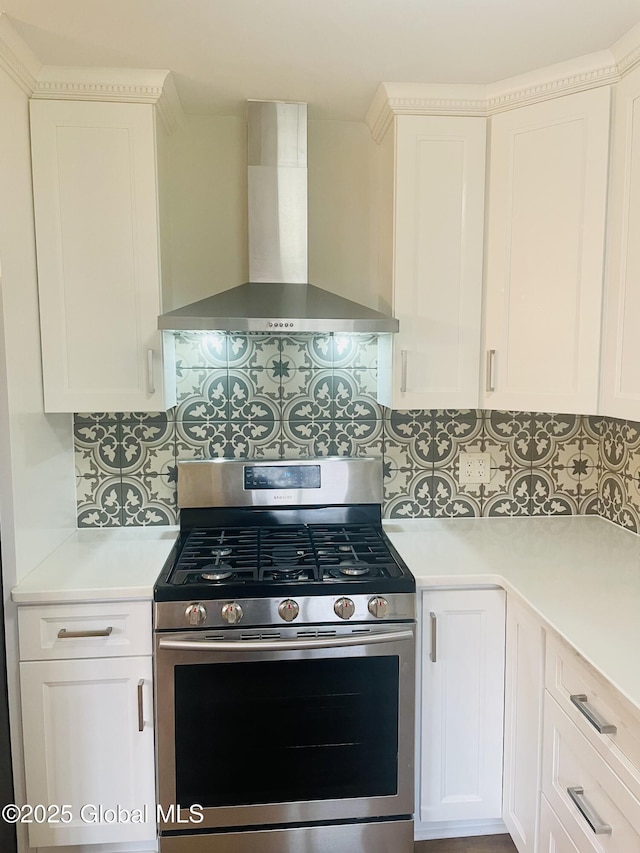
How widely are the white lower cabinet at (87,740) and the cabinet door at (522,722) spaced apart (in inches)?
42.3

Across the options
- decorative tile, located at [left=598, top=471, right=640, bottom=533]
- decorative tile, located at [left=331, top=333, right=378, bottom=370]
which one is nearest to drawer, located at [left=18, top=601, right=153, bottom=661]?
decorative tile, located at [left=331, top=333, right=378, bottom=370]

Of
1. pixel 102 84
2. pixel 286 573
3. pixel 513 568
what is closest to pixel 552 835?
pixel 513 568

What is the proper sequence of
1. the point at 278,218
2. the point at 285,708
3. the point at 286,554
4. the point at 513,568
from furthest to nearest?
the point at 278,218 < the point at 286,554 < the point at 513,568 < the point at 285,708

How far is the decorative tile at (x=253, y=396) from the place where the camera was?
224 cm

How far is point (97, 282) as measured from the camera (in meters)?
1.88

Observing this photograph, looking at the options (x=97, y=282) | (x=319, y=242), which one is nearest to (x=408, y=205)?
(x=319, y=242)

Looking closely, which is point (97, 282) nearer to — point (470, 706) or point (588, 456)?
point (470, 706)

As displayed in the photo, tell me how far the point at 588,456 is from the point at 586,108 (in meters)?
1.28

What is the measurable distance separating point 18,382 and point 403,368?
1.20 metres

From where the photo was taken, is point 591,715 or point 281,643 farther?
point 281,643

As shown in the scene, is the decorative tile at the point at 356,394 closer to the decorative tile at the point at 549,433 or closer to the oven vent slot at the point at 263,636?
the decorative tile at the point at 549,433

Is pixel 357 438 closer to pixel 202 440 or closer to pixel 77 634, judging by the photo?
pixel 202 440

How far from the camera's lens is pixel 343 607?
1.69 meters

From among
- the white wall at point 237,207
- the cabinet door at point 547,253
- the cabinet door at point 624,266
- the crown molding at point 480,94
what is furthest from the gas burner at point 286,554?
the crown molding at point 480,94
